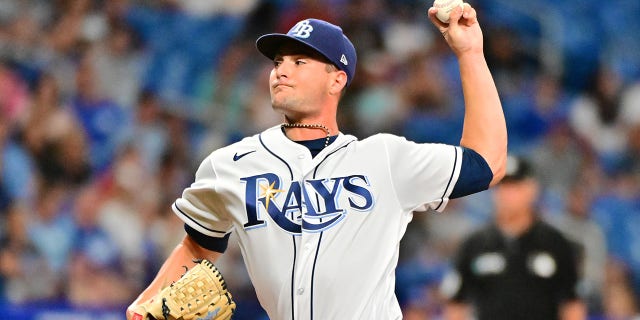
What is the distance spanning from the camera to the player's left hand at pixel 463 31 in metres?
3.36

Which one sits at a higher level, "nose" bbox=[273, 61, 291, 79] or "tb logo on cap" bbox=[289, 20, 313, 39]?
"tb logo on cap" bbox=[289, 20, 313, 39]

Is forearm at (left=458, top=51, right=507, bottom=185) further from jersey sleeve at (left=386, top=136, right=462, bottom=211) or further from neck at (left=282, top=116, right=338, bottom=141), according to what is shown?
neck at (left=282, top=116, right=338, bottom=141)

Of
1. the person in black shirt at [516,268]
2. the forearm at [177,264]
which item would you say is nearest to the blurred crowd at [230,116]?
the person in black shirt at [516,268]

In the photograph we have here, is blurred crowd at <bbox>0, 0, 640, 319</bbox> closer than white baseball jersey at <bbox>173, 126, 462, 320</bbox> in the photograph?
No

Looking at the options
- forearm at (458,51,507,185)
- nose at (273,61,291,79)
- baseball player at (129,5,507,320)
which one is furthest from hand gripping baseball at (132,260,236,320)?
forearm at (458,51,507,185)

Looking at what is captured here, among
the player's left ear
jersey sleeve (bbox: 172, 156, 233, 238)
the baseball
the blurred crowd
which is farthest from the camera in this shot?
the blurred crowd

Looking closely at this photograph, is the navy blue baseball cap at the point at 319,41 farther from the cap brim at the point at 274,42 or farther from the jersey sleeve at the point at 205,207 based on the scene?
the jersey sleeve at the point at 205,207

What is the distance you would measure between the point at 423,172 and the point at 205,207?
2.63 ft

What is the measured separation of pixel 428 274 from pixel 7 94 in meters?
3.89

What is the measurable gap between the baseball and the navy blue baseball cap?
1.35 ft

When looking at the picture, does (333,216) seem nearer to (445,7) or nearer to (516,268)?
(445,7)

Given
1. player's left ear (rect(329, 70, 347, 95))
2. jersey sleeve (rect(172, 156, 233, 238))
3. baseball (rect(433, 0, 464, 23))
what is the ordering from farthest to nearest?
1. player's left ear (rect(329, 70, 347, 95))
2. jersey sleeve (rect(172, 156, 233, 238))
3. baseball (rect(433, 0, 464, 23))

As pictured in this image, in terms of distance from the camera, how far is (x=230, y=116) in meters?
8.65

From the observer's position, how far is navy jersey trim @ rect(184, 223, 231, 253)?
3635mm
